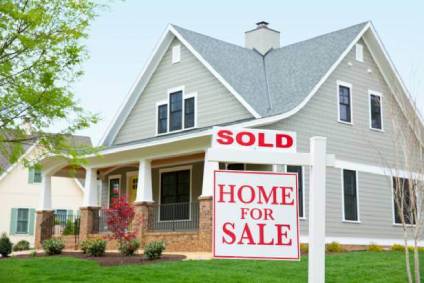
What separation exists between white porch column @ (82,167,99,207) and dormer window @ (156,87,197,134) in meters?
2.89

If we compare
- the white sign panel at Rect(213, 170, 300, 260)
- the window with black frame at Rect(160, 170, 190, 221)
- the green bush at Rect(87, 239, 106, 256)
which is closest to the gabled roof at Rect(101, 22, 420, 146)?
the window with black frame at Rect(160, 170, 190, 221)

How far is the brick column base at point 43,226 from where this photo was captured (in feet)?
76.4

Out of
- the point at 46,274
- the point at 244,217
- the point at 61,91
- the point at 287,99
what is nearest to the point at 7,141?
the point at 61,91

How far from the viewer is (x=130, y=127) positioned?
23.7 m

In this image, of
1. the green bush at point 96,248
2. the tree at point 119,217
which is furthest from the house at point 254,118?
the tree at point 119,217

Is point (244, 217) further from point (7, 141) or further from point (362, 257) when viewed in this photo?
point (362, 257)

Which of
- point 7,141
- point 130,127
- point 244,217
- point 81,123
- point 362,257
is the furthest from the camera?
point 130,127

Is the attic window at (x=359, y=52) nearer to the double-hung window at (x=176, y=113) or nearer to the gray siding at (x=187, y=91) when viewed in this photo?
the gray siding at (x=187, y=91)

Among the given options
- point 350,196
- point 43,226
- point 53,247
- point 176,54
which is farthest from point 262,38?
point 53,247

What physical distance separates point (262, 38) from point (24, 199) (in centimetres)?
1844

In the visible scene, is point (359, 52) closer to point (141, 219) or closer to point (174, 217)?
point (174, 217)

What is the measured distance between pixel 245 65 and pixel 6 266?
36.0 feet

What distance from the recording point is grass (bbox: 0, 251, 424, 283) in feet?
37.7

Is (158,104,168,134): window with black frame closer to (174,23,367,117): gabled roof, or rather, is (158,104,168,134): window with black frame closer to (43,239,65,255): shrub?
(174,23,367,117): gabled roof
